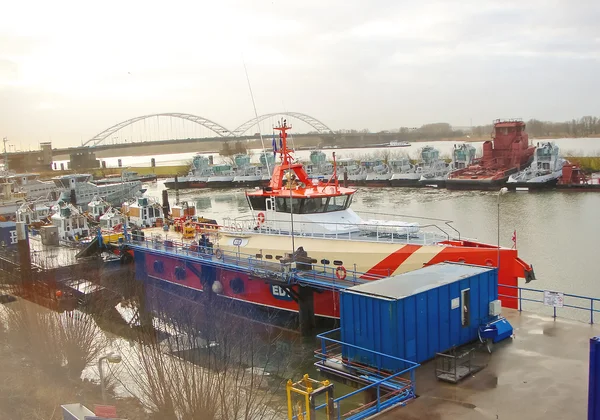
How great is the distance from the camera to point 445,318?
26.0 ft

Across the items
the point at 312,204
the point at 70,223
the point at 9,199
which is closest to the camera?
the point at 312,204

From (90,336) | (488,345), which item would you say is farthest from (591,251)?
(90,336)

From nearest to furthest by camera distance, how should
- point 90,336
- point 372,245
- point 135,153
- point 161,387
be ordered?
point 161,387 < point 90,336 < point 372,245 < point 135,153

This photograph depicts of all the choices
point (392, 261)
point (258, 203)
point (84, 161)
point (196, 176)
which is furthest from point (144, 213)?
point (196, 176)

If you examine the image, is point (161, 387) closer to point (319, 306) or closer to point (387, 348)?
point (387, 348)

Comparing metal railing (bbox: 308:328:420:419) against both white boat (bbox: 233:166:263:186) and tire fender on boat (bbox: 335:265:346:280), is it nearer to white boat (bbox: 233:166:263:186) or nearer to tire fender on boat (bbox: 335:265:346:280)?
tire fender on boat (bbox: 335:265:346:280)

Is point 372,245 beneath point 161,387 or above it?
above

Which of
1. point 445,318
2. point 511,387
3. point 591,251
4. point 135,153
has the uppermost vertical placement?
point 135,153

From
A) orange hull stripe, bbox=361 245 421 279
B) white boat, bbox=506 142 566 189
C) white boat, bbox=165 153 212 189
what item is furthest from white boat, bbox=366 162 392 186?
orange hull stripe, bbox=361 245 421 279

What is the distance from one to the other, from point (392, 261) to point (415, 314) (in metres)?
Result: 5.00

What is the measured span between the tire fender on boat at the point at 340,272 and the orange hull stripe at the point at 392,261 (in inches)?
18.2

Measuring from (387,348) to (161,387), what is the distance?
3096mm

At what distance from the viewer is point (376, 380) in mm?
7004

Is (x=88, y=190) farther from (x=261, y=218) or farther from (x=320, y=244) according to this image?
(x=320, y=244)
